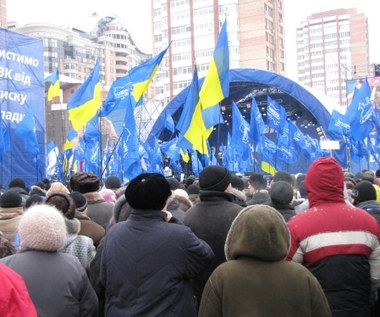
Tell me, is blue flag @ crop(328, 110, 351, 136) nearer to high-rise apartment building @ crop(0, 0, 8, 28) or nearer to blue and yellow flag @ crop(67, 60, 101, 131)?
blue and yellow flag @ crop(67, 60, 101, 131)

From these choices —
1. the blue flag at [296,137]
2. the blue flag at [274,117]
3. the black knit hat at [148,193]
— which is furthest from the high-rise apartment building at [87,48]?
the black knit hat at [148,193]

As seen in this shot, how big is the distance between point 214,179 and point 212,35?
78.7m

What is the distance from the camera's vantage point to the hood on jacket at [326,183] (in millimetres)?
3408

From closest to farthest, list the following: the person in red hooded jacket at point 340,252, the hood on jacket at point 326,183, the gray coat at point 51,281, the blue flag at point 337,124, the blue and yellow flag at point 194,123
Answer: the gray coat at point 51,281 → the person in red hooded jacket at point 340,252 → the hood on jacket at point 326,183 → the blue and yellow flag at point 194,123 → the blue flag at point 337,124

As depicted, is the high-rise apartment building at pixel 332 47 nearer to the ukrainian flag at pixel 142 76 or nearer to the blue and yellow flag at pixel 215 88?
the ukrainian flag at pixel 142 76

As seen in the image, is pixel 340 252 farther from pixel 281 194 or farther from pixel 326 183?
pixel 281 194

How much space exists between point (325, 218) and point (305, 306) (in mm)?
886

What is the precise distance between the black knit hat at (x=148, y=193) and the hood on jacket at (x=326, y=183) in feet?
2.90

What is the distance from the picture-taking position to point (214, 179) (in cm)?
411

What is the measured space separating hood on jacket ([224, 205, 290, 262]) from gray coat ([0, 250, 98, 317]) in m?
0.95

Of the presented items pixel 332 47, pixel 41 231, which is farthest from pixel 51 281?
pixel 332 47

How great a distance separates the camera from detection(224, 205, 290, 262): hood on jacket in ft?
8.38

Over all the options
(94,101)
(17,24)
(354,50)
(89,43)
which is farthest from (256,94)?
(354,50)

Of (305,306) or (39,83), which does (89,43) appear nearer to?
(39,83)
